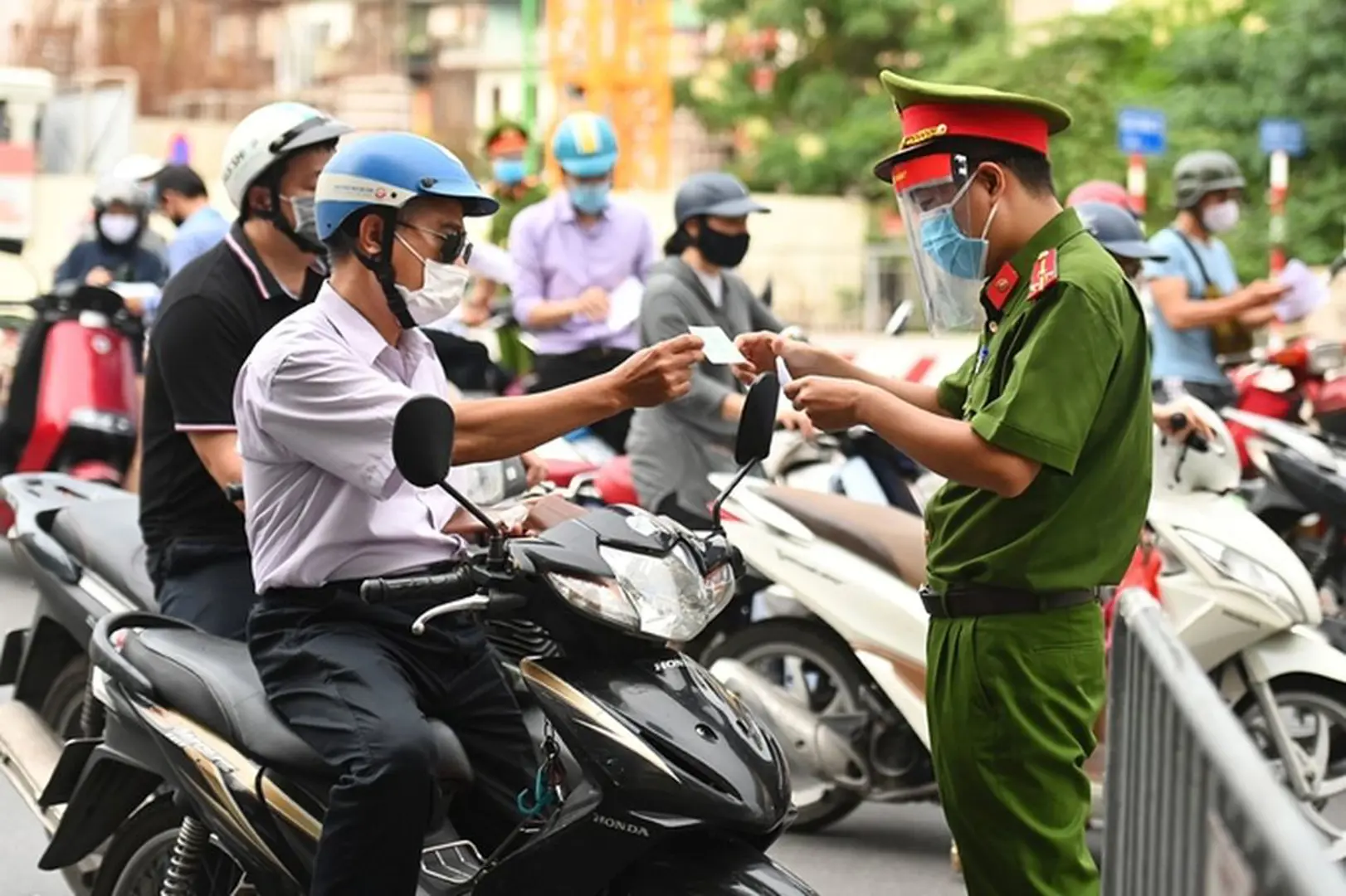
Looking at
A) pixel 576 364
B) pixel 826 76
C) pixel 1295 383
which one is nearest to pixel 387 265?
pixel 576 364

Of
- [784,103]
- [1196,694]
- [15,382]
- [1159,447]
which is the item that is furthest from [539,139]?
[1196,694]

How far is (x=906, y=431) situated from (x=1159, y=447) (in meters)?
2.91

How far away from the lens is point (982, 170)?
4.24 metres

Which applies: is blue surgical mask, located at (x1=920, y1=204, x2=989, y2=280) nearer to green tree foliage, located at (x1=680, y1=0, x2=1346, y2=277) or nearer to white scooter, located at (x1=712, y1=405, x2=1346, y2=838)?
white scooter, located at (x1=712, y1=405, x2=1346, y2=838)

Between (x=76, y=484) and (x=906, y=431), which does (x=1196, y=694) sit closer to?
(x=906, y=431)

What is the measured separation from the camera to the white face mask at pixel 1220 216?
30.7 ft

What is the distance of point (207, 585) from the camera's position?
17.2 feet

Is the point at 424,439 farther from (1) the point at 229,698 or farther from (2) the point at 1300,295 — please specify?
(2) the point at 1300,295

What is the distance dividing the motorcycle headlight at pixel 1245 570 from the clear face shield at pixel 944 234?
2457mm

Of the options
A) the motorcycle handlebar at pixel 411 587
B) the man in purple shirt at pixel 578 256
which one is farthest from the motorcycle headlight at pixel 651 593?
the man in purple shirt at pixel 578 256

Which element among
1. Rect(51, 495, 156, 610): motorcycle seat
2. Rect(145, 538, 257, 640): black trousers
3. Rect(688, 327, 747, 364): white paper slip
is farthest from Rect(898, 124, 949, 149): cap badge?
Rect(51, 495, 156, 610): motorcycle seat

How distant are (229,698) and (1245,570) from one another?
3.26 m

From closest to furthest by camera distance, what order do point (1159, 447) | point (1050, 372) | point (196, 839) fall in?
point (1050, 372)
point (196, 839)
point (1159, 447)

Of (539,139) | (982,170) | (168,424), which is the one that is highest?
(982,170)
